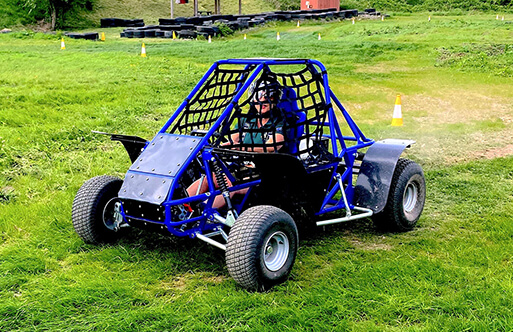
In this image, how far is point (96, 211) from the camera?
227 inches

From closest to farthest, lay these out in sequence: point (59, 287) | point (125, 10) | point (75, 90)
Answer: point (59, 287) → point (75, 90) → point (125, 10)

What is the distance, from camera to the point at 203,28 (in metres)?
32.6

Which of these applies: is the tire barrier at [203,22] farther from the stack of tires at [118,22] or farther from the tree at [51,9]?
the tree at [51,9]

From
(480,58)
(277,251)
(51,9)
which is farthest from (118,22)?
(277,251)

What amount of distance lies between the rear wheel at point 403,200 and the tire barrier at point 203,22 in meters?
25.5

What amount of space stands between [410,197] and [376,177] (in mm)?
667

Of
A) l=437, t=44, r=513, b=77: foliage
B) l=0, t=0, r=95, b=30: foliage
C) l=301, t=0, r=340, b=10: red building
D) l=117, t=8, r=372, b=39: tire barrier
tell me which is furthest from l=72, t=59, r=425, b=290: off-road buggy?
l=301, t=0, r=340, b=10: red building

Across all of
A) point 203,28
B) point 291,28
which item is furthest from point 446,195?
point 291,28

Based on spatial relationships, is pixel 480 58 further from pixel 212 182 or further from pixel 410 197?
pixel 212 182

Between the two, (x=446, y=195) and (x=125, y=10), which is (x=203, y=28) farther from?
(x=446, y=195)

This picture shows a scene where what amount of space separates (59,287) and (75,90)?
918cm

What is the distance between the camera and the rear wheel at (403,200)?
636 cm

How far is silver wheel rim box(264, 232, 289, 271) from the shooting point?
199 inches

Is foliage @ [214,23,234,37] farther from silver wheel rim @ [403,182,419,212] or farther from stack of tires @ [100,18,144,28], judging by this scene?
silver wheel rim @ [403,182,419,212]
